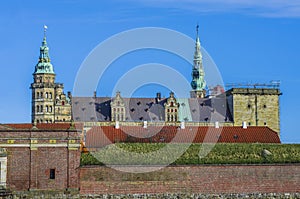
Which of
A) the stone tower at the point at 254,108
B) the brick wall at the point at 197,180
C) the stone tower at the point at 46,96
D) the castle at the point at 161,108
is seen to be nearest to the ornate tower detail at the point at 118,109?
the castle at the point at 161,108

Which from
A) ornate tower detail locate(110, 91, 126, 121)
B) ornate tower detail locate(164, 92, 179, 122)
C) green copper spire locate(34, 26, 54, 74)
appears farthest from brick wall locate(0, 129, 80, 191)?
green copper spire locate(34, 26, 54, 74)

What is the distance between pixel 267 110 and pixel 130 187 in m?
47.9

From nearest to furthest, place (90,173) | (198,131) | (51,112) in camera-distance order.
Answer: (90,173)
(198,131)
(51,112)

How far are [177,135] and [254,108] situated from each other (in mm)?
33498

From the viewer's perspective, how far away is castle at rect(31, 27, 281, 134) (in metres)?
91.6

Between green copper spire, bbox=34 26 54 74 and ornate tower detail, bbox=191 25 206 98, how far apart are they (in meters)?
25.5

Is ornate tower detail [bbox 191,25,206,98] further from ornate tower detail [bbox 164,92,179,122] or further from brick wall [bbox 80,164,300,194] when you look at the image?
brick wall [bbox 80,164,300,194]

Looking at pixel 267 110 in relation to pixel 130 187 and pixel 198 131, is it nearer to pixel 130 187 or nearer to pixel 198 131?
pixel 198 131

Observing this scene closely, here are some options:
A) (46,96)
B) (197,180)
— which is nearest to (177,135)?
(197,180)

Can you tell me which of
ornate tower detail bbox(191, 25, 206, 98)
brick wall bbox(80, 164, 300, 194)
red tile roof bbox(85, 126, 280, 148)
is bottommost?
brick wall bbox(80, 164, 300, 194)

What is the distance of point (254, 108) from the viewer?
9125cm

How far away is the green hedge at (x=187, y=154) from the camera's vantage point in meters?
48.2

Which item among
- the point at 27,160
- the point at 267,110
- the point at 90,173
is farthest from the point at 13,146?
the point at 267,110

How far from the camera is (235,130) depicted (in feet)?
204
